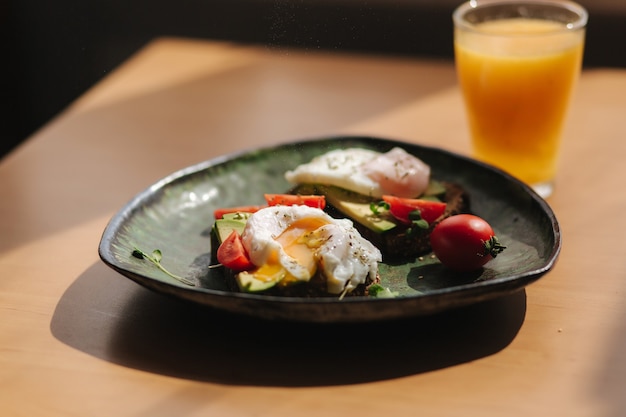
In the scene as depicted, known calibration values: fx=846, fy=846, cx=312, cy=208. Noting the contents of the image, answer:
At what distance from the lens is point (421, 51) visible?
3.37 m

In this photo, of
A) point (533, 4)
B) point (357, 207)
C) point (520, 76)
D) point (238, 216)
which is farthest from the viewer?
point (533, 4)

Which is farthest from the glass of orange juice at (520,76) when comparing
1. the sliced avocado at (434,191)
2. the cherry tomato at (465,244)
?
the cherry tomato at (465,244)

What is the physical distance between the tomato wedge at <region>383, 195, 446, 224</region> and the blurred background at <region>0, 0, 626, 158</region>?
150 centimetres

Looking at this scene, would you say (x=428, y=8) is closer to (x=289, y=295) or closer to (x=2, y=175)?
(x=2, y=175)

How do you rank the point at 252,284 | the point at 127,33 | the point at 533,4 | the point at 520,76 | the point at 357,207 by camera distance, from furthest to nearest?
the point at 127,33, the point at 533,4, the point at 520,76, the point at 357,207, the point at 252,284

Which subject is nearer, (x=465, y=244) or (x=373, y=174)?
(x=465, y=244)

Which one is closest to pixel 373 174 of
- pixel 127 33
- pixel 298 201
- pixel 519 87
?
pixel 298 201

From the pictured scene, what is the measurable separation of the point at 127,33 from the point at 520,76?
2320 mm

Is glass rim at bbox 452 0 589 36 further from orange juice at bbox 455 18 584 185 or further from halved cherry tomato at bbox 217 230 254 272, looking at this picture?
halved cherry tomato at bbox 217 230 254 272

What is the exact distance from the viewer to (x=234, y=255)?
55.7 inches

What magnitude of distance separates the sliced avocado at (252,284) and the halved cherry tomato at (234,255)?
0.15ft

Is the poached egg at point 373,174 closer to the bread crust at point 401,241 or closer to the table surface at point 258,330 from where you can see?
the bread crust at point 401,241

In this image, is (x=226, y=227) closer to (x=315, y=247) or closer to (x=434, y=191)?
(x=315, y=247)

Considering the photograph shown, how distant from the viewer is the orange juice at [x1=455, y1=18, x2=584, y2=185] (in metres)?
1.88
